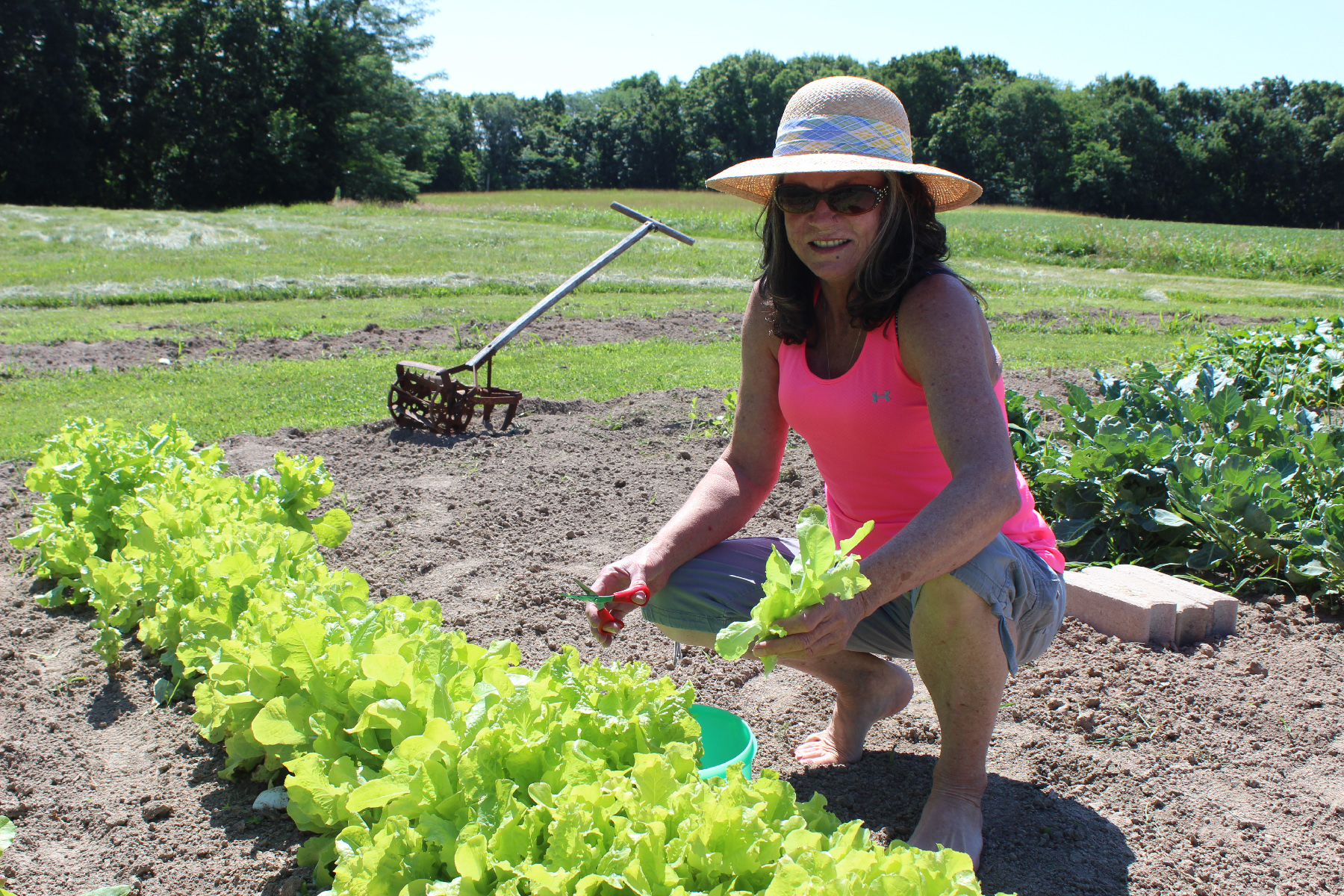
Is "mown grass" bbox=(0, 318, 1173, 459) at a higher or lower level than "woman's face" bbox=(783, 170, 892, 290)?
lower

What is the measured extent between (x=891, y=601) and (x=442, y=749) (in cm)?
104

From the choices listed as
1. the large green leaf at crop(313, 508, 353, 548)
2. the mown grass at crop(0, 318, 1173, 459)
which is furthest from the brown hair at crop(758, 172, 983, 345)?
the mown grass at crop(0, 318, 1173, 459)

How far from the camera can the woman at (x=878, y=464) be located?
6.36 ft

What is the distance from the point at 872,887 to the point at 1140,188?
248 feet

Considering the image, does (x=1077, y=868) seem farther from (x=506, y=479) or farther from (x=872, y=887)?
(x=506, y=479)

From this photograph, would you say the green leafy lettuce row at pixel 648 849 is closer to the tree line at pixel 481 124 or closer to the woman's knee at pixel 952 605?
the woman's knee at pixel 952 605

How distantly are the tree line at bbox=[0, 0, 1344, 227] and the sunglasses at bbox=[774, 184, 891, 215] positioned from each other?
3904cm

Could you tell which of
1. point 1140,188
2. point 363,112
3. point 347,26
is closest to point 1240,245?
point 363,112

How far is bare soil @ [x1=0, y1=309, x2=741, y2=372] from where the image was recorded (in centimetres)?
845

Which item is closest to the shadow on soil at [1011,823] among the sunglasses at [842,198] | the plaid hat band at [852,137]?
the sunglasses at [842,198]

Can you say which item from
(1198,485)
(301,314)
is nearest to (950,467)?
(1198,485)

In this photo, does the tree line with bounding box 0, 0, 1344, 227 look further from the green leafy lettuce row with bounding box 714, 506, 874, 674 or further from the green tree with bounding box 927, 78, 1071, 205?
the green leafy lettuce row with bounding box 714, 506, 874, 674

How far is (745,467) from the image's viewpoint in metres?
2.55

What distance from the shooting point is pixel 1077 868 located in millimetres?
2068
